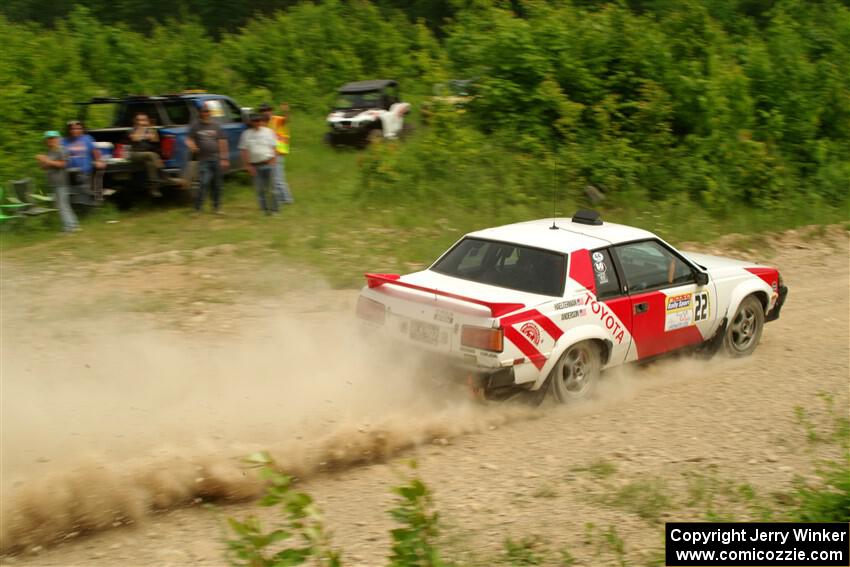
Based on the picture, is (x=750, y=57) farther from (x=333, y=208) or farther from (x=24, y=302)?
(x=24, y=302)

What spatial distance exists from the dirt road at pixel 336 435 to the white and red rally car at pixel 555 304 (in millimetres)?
318

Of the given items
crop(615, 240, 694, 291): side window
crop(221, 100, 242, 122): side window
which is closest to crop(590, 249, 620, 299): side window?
crop(615, 240, 694, 291): side window

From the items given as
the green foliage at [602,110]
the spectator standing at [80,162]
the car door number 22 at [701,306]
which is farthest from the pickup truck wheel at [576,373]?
the spectator standing at [80,162]

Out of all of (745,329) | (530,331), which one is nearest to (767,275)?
(745,329)

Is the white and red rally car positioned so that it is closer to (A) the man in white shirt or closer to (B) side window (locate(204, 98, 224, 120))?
(A) the man in white shirt

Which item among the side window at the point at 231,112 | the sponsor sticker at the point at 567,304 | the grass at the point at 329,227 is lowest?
the grass at the point at 329,227

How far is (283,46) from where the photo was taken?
26656 mm

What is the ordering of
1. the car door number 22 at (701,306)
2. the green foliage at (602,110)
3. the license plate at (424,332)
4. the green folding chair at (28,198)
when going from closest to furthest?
the license plate at (424,332) → the car door number 22 at (701,306) → the green folding chair at (28,198) → the green foliage at (602,110)

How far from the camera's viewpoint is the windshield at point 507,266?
7461mm

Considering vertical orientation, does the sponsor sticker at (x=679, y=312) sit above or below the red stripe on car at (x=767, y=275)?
below

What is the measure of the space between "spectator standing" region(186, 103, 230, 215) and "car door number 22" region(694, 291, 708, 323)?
8.06 m

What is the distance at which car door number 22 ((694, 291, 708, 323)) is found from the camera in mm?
8352

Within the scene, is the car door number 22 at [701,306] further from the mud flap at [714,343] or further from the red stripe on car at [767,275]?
the red stripe on car at [767,275]

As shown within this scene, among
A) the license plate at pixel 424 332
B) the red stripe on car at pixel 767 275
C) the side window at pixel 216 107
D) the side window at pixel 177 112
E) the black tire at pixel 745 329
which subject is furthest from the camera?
the side window at pixel 216 107
